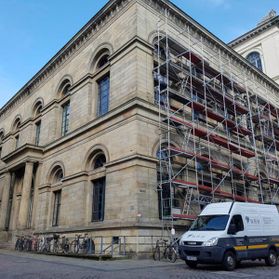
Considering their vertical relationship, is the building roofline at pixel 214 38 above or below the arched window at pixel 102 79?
above

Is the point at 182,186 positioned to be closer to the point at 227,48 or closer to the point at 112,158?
the point at 112,158

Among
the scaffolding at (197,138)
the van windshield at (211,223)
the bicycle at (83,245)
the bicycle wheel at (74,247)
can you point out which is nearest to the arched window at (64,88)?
the scaffolding at (197,138)

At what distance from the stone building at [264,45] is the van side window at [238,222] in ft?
98.2

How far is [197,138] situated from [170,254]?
8.46m

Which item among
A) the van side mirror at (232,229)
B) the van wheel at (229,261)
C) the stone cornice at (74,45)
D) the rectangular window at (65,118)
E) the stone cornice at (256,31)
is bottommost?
the van wheel at (229,261)

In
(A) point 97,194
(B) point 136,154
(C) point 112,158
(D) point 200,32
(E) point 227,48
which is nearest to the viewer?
(B) point 136,154

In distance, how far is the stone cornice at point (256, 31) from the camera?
38.3m

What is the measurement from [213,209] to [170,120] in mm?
7472

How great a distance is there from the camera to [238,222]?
11.9 meters

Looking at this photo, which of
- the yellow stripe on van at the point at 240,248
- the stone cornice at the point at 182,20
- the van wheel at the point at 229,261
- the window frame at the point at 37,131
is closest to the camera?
the van wheel at the point at 229,261

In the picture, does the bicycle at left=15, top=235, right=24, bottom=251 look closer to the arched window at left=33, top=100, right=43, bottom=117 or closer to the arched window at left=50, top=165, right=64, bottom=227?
the arched window at left=50, top=165, right=64, bottom=227

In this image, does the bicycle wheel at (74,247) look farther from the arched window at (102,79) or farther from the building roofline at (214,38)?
the building roofline at (214,38)

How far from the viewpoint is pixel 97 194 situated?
1956 centimetres

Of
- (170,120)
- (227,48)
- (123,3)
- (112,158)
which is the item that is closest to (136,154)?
(112,158)
